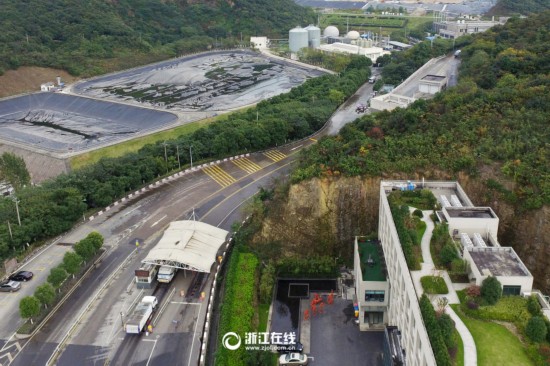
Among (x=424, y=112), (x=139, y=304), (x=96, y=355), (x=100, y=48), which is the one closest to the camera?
(x=96, y=355)

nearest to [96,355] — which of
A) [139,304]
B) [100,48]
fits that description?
[139,304]

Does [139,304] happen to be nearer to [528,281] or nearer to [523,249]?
[528,281]

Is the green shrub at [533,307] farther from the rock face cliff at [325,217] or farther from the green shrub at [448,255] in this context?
the rock face cliff at [325,217]

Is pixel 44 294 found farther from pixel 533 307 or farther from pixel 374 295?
pixel 533 307

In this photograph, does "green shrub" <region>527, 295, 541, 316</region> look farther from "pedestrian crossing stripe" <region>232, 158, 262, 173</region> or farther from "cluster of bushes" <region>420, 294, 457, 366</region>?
"pedestrian crossing stripe" <region>232, 158, 262, 173</region>

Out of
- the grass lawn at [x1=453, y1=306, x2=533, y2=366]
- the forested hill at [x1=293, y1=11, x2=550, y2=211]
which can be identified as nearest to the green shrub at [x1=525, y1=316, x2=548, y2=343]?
the grass lawn at [x1=453, y1=306, x2=533, y2=366]

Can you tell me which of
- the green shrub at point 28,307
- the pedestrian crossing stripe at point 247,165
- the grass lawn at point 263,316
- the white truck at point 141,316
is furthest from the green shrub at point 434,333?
the pedestrian crossing stripe at point 247,165

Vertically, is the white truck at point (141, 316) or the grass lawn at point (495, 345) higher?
the grass lawn at point (495, 345)

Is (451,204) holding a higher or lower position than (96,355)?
higher
